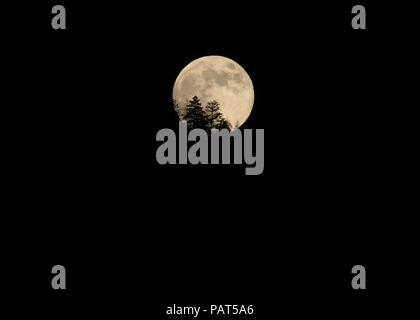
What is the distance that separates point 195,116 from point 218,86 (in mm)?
1997

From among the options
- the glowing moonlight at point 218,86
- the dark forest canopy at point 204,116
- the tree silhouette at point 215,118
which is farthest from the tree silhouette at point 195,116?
the glowing moonlight at point 218,86

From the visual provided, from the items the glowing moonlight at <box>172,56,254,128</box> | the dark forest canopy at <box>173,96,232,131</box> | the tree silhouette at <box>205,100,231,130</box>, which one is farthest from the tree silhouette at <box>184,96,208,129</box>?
the glowing moonlight at <box>172,56,254,128</box>

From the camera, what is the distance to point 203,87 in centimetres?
1680

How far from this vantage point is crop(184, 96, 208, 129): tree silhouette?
1528 centimetres

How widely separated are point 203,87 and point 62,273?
7186 mm

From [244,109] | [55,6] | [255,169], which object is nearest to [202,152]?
[255,169]

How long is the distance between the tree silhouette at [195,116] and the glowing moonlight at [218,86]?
2.84 ft

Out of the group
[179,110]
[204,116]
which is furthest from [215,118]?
[179,110]

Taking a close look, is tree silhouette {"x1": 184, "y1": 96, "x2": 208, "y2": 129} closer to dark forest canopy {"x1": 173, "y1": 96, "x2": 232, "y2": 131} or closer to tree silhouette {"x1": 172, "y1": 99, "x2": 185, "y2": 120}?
Result: dark forest canopy {"x1": 173, "y1": 96, "x2": 232, "y2": 131}

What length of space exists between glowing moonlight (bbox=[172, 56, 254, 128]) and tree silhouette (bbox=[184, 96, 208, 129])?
866 mm

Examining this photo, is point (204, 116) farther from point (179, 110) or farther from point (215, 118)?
point (179, 110)

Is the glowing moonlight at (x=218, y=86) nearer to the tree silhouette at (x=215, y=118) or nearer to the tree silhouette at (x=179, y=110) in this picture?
the tree silhouette at (x=179, y=110)

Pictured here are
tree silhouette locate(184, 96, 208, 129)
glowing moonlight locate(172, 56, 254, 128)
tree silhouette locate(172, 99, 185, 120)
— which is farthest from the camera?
glowing moonlight locate(172, 56, 254, 128)

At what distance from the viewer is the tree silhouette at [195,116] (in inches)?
601
